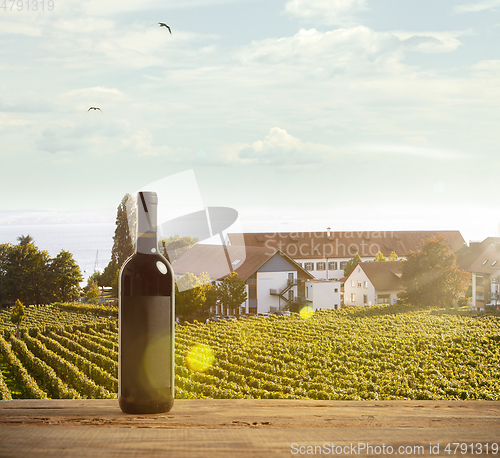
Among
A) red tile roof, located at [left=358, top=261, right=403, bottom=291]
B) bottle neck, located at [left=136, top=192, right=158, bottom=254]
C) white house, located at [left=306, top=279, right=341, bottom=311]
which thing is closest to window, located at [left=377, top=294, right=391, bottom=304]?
red tile roof, located at [left=358, top=261, right=403, bottom=291]

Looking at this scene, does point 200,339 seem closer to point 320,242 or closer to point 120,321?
point 120,321

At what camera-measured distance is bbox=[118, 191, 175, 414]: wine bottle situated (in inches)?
29.2

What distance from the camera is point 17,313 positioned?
21812 mm

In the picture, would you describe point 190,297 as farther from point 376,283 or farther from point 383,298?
point 383,298

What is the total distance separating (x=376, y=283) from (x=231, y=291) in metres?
10.3

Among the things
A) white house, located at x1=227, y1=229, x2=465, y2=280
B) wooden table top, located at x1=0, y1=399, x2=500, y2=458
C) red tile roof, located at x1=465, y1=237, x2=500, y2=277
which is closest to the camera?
wooden table top, located at x1=0, y1=399, x2=500, y2=458

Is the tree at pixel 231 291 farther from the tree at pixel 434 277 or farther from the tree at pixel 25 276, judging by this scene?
the tree at pixel 25 276

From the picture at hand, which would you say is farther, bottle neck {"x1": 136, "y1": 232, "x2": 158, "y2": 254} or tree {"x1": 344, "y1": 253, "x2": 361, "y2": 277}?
tree {"x1": 344, "y1": 253, "x2": 361, "y2": 277}

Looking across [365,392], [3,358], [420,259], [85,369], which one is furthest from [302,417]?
[420,259]

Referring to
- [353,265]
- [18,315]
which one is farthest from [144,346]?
[353,265]

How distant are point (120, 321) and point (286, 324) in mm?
18320

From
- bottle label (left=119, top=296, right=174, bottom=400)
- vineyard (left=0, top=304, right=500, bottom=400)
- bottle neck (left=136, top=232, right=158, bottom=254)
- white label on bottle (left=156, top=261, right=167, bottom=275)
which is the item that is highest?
bottle neck (left=136, top=232, right=158, bottom=254)

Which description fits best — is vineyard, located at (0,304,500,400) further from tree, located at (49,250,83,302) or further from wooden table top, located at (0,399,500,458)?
tree, located at (49,250,83,302)

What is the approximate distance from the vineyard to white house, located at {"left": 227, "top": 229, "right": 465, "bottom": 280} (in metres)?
16.7
